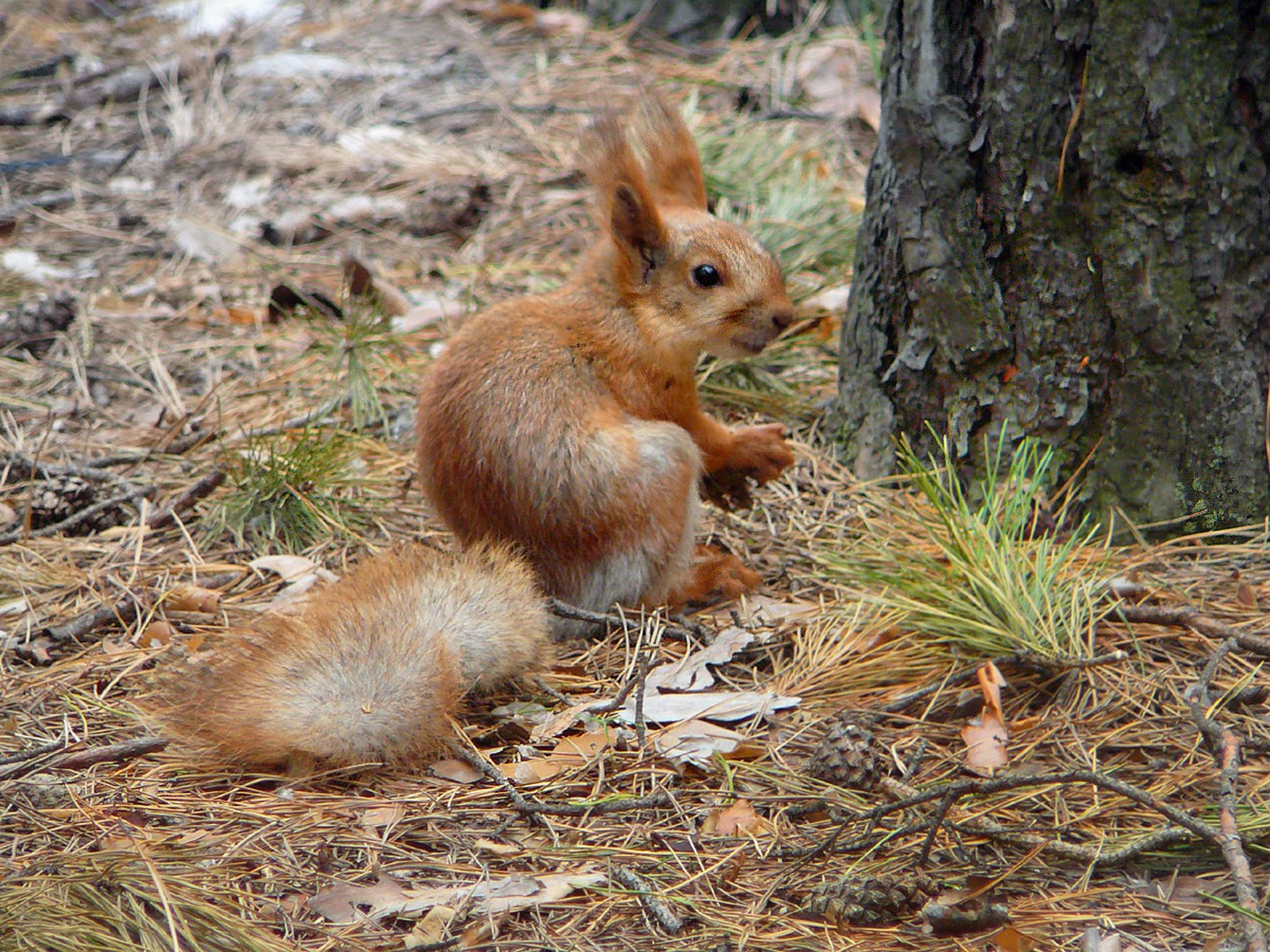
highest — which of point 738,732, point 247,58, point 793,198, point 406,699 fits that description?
point 247,58

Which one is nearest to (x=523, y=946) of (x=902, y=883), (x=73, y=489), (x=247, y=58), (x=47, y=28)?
(x=902, y=883)

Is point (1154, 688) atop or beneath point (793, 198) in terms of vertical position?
beneath

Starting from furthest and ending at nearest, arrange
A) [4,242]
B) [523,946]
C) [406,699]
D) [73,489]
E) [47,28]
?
[47,28], [4,242], [73,489], [406,699], [523,946]

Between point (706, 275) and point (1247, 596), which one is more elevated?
point (706, 275)

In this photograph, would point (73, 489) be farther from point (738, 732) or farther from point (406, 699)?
point (738, 732)

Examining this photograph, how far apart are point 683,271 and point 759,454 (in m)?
0.42

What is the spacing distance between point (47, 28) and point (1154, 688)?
6.49m

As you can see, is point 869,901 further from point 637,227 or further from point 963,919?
point 637,227

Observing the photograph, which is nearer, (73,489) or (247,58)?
(73,489)

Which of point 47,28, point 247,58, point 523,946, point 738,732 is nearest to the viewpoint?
point 523,946

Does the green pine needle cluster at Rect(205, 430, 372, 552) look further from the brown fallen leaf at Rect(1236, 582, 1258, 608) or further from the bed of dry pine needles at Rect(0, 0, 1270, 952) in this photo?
the brown fallen leaf at Rect(1236, 582, 1258, 608)

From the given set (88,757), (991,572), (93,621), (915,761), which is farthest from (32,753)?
(991,572)

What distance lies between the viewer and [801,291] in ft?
11.6

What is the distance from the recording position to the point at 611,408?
244 centimetres
